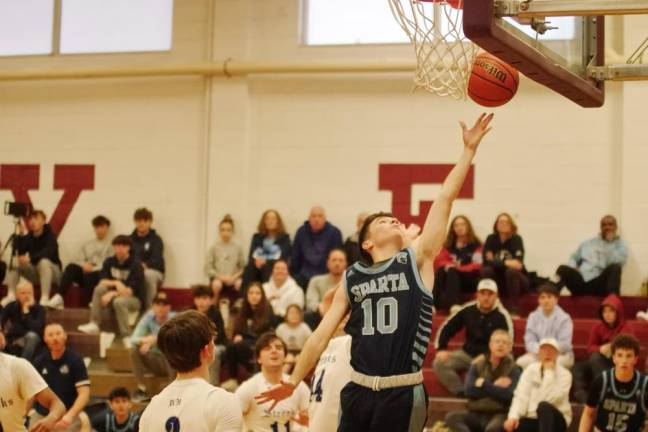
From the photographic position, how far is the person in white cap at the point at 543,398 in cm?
1012

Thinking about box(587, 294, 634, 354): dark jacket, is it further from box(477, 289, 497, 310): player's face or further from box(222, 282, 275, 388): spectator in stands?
box(222, 282, 275, 388): spectator in stands

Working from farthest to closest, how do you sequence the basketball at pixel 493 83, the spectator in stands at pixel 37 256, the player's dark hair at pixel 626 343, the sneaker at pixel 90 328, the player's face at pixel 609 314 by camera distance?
1. the spectator in stands at pixel 37 256
2. the sneaker at pixel 90 328
3. the player's face at pixel 609 314
4. the player's dark hair at pixel 626 343
5. the basketball at pixel 493 83

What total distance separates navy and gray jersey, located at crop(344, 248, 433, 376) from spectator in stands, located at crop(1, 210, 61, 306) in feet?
32.2

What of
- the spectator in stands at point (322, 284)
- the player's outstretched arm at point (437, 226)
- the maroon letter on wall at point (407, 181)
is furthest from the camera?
the maroon letter on wall at point (407, 181)

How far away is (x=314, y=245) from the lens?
45.3ft

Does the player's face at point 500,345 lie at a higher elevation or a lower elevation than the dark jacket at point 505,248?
lower

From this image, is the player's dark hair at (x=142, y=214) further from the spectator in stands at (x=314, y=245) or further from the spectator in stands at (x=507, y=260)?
the spectator in stands at (x=507, y=260)

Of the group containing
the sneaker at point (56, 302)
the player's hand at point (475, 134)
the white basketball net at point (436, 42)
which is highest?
the white basketball net at point (436, 42)

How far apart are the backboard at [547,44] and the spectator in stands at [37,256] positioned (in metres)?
9.80

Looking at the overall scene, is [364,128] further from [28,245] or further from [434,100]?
[28,245]

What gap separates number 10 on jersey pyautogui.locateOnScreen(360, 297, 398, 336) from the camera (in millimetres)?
5118

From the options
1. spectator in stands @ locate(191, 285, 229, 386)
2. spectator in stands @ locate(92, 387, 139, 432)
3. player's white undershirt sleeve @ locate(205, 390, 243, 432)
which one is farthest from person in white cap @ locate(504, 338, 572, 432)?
player's white undershirt sleeve @ locate(205, 390, 243, 432)

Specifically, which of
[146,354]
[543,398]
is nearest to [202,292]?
[146,354]

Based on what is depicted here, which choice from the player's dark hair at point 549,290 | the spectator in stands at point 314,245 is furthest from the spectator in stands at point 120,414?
the player's dark hair at point 549,290
